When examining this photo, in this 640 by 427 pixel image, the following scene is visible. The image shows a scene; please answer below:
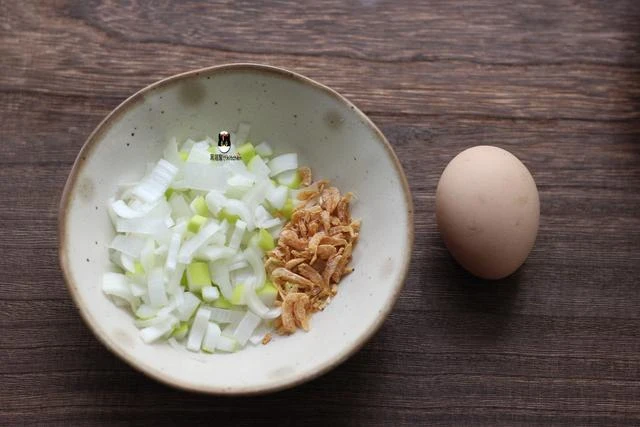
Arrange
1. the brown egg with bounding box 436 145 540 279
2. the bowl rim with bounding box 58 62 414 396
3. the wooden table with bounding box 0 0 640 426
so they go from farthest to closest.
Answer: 1. the wooden table with bounding box 0 0 640 426
2. the brown egg with bounding box 436 145 540 279
3. the bowl rim with bounding box 58 62 414 396

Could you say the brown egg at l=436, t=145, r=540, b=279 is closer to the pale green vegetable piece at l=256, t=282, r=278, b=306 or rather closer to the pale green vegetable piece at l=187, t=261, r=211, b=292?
the pale green vegetable piece at l=256, t=282, r=278, b=306

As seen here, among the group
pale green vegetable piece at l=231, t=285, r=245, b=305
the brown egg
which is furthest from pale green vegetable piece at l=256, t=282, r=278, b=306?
the brown egg

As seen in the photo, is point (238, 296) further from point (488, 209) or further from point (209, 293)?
point (488, 209)

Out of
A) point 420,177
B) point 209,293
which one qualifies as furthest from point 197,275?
point 420,177

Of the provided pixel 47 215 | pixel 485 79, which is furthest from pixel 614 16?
pixel 47 215

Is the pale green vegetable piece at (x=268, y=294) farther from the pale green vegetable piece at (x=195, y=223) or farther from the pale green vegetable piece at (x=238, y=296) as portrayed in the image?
the pale green vegetable piece at (x=195, y=223)
